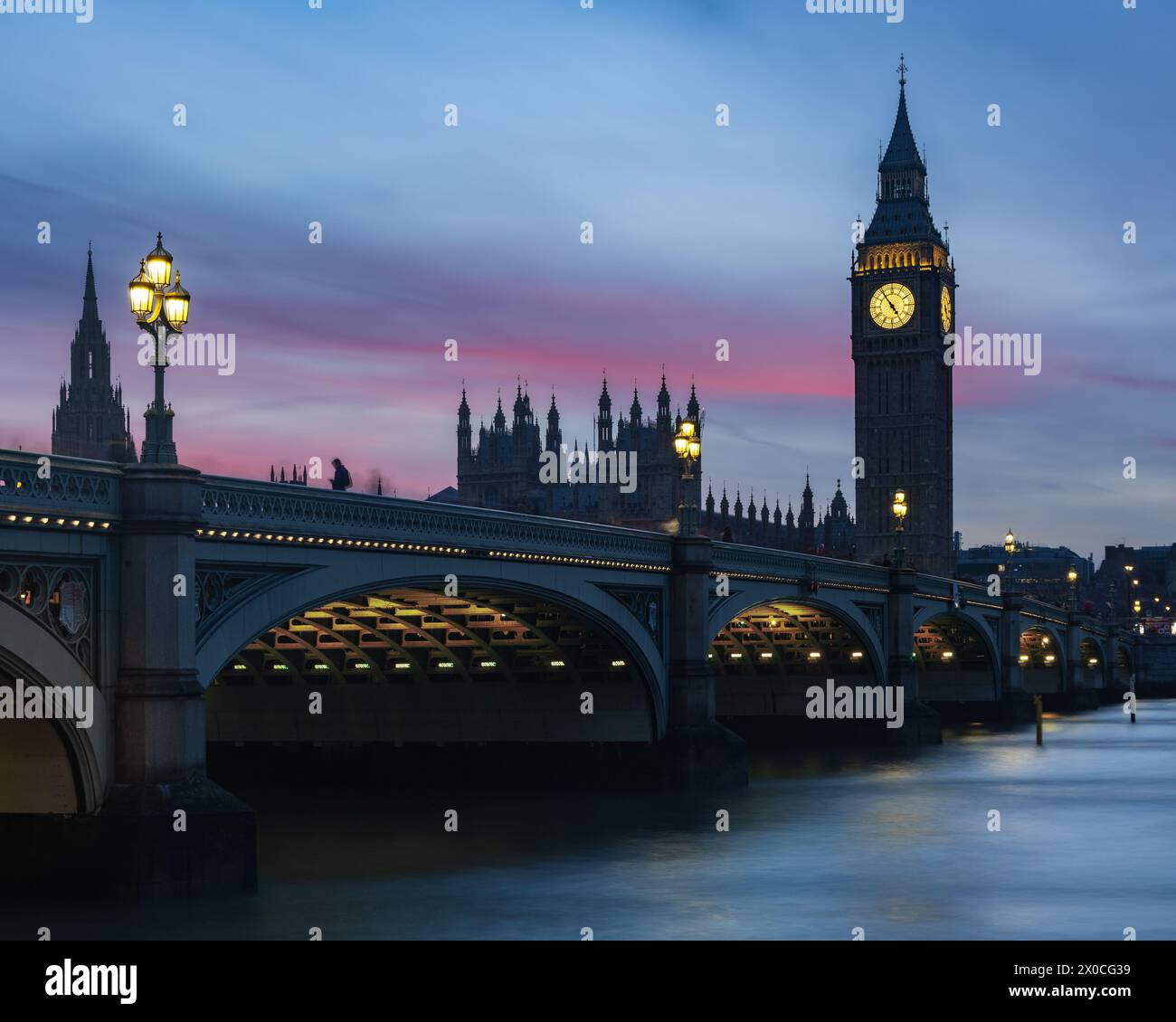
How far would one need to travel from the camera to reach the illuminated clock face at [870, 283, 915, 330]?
17300 centimetres

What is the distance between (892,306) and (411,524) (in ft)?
469

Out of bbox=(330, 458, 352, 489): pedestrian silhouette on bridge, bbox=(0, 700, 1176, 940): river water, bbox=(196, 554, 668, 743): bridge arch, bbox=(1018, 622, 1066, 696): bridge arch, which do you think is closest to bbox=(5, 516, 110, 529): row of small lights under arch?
bbox=(0, 700, 1176, 940): river water

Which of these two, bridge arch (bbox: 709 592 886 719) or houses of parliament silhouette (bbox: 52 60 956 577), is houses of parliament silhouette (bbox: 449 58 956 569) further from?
bridge arch (bbox: 709 592 886 719)

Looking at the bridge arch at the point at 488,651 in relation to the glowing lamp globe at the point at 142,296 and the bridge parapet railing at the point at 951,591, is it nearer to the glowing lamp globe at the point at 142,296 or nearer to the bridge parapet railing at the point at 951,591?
the glowing lamp globe at the point at 142,296

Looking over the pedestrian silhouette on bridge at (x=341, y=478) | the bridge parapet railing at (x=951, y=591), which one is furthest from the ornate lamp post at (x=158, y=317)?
the bridge parapet railing at (x=951, y=591)

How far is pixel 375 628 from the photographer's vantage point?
1784 inches

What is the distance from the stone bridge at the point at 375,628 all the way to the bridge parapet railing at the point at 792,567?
11 centimetres

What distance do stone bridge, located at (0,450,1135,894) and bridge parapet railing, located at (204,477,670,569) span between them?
6 cm

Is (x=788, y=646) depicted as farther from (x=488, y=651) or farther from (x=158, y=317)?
(x=158, y=317)

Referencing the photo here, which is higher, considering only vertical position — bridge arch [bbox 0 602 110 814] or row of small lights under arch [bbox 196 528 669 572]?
row of small lights under arch [bbox 196 528 669 572]

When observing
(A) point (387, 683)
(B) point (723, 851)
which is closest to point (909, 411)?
(A) point (387, 683)

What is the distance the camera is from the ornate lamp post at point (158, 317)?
26781 mm

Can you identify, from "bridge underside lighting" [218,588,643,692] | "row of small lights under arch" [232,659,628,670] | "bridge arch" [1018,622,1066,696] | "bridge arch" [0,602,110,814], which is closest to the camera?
"bridge arch" [0,602,110,814]

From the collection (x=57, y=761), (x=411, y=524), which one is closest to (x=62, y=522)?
(x=57, y=761)
